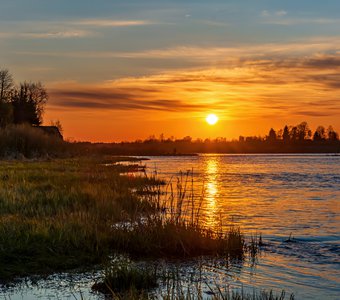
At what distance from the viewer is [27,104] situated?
10538 cm

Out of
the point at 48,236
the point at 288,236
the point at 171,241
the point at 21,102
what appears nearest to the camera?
the point at 48,236

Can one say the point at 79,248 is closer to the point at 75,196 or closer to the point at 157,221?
the point at 157,221

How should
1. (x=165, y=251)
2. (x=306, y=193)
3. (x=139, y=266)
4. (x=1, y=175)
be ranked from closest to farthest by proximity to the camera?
(x=139, y=266), (x=165, y=251), (x=1, y=175), (x=306, y=193)

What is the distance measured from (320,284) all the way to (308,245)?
4767mm

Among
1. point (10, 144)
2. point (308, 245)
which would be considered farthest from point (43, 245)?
point (10, 144)

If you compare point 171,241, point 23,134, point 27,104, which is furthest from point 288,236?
point 27,104

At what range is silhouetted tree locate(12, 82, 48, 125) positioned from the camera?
102875 millimetres

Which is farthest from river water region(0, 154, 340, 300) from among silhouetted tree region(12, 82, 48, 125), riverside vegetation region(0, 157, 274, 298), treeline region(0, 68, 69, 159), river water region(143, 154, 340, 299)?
silhouetted tree region(12, 82, 48, 125)

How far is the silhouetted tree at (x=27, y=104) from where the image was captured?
10288 centimetres

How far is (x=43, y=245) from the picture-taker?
39.7 feet

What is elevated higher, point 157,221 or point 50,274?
point 157,221

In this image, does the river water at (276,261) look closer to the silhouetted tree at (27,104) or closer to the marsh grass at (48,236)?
the marsh grass at (48,236)

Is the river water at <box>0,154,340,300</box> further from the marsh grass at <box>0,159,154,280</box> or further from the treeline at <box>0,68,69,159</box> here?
the treeline at <box>0,68,69,159</box>

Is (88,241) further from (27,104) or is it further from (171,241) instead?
(27,104)
